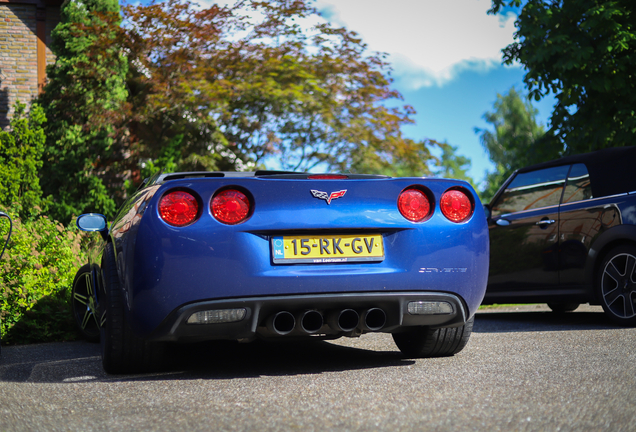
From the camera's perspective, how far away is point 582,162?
6.10 meters

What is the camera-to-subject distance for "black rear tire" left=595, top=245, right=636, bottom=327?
5430mm

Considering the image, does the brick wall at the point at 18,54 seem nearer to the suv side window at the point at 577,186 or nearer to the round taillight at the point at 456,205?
the suv side window at the point at 577,186

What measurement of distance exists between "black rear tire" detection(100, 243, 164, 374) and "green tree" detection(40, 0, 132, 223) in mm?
11437

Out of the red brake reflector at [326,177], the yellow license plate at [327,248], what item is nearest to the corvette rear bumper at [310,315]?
the yellow license plate at [327,248]

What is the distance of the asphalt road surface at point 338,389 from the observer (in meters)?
2.49

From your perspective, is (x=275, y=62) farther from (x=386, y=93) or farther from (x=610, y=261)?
(x=610, y=261)

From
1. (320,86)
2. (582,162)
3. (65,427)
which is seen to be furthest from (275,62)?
(65,427)

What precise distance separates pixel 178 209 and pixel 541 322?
4366 millimetres

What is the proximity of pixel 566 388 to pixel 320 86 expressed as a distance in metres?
14.7

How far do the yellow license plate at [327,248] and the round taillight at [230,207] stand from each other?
8.3 inches

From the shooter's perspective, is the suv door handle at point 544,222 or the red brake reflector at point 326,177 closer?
the red brake reflector at point 326,177

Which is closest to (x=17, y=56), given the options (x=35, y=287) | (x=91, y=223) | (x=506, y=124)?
(x=35, y=287)

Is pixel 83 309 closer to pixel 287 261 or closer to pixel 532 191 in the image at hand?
pixel 287 261

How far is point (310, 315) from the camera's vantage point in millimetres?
3486
